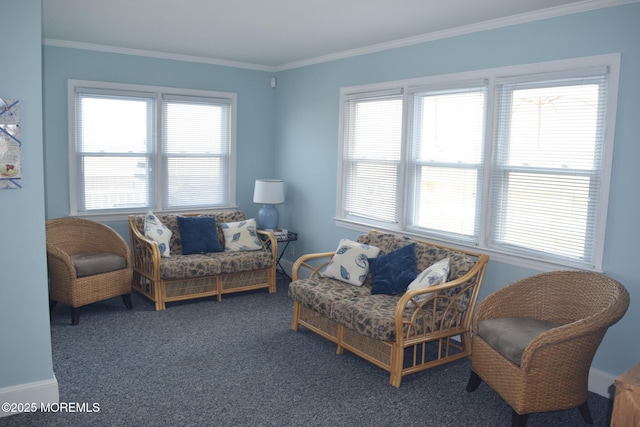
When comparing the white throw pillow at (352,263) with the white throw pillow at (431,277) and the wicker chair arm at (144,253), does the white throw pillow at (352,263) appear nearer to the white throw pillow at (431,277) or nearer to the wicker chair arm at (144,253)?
the white throw pillow at (431,277)

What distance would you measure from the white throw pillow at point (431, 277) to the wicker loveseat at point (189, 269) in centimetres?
199

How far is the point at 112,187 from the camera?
552 centimetres

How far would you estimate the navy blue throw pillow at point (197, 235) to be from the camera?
527 centimetres

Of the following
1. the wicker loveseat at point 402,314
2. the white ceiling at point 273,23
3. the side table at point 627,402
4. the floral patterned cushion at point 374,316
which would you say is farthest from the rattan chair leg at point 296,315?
the side table at point 627,402

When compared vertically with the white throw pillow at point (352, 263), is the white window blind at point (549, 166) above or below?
above

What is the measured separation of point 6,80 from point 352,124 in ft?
10.6

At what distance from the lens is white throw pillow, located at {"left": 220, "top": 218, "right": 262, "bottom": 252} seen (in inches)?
215

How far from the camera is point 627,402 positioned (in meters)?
2.18

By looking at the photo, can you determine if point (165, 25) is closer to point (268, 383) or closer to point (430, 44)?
point (430, 44)

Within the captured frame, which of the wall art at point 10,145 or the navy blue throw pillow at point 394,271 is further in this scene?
the navy blue throw pillow at point 394,271

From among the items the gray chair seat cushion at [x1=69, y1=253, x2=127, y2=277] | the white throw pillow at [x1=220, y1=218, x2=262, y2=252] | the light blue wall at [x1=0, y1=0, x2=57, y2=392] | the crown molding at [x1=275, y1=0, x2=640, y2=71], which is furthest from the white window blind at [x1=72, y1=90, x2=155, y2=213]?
the light blue wall at [x1=0, y1=0, x2=57, y2=392]

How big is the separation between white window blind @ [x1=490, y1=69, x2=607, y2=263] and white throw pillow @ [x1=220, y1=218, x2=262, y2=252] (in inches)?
98.7

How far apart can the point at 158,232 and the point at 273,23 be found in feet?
7.43

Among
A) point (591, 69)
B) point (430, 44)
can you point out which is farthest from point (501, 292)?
point (430, 44)
